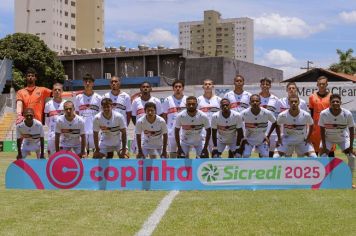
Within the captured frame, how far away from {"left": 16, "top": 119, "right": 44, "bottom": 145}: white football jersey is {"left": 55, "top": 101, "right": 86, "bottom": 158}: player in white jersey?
534 mm

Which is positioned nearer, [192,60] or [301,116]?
[301,116]

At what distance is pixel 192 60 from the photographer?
5859cm

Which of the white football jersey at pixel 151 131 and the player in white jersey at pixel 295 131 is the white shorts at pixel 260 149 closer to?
the player in white jersey at pixel 295 131

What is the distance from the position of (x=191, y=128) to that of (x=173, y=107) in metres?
1.17

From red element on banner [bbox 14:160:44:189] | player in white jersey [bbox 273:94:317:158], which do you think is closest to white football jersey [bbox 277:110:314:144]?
player in white jersey [bbox 273:94:317:158]

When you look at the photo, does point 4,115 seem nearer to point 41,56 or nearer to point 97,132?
point 41,56

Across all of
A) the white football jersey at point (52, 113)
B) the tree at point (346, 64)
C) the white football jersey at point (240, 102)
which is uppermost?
the tree at point (346, 64)

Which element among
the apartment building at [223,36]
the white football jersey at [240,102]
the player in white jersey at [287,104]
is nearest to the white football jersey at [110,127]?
the white football jersey at [240,102]

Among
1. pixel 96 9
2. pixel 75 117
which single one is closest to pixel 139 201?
pixel 75 117

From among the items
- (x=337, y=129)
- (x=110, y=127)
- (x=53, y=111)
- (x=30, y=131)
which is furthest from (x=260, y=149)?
(x=30, y=131)

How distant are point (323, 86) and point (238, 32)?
12253 centimetres

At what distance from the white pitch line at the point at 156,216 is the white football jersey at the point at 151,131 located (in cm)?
146

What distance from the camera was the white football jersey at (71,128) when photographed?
10.8 meters

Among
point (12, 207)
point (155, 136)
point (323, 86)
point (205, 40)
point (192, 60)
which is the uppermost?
point (205, 40)
